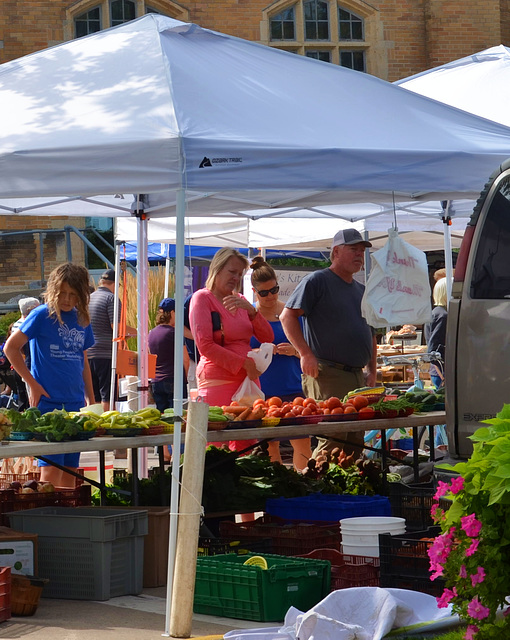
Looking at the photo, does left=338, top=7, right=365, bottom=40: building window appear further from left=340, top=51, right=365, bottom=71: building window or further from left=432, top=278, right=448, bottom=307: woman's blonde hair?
left=432, top=278, right=448, bottom=307: woman's blonde hair

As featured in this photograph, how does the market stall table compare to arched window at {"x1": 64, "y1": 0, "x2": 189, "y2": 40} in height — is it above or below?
below

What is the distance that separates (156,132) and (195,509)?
204 cm

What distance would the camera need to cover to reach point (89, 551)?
6.46 meters

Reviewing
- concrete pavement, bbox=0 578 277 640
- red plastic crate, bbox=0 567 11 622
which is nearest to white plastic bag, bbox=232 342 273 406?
concrete pavement, bbox=0 578 277 640

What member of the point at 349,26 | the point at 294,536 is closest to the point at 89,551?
the point at 294,536

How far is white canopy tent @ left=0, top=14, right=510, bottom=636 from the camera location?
5.81 meters

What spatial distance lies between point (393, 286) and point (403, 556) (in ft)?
9.53

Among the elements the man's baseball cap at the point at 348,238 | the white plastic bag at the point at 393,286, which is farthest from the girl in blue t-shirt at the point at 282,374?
the white plastic bag at the point at 393,286

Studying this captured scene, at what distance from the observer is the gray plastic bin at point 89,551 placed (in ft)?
21.1

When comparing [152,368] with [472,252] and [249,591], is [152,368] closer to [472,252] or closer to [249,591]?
[249,591]

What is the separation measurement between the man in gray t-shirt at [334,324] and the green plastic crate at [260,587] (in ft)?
8.66

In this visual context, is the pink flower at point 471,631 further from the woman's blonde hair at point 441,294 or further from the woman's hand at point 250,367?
the woman's blonde hair at point 441,294

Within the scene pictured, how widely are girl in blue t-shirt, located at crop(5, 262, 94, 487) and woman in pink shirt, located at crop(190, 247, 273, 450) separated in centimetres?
88

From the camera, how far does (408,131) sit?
22.1ft
